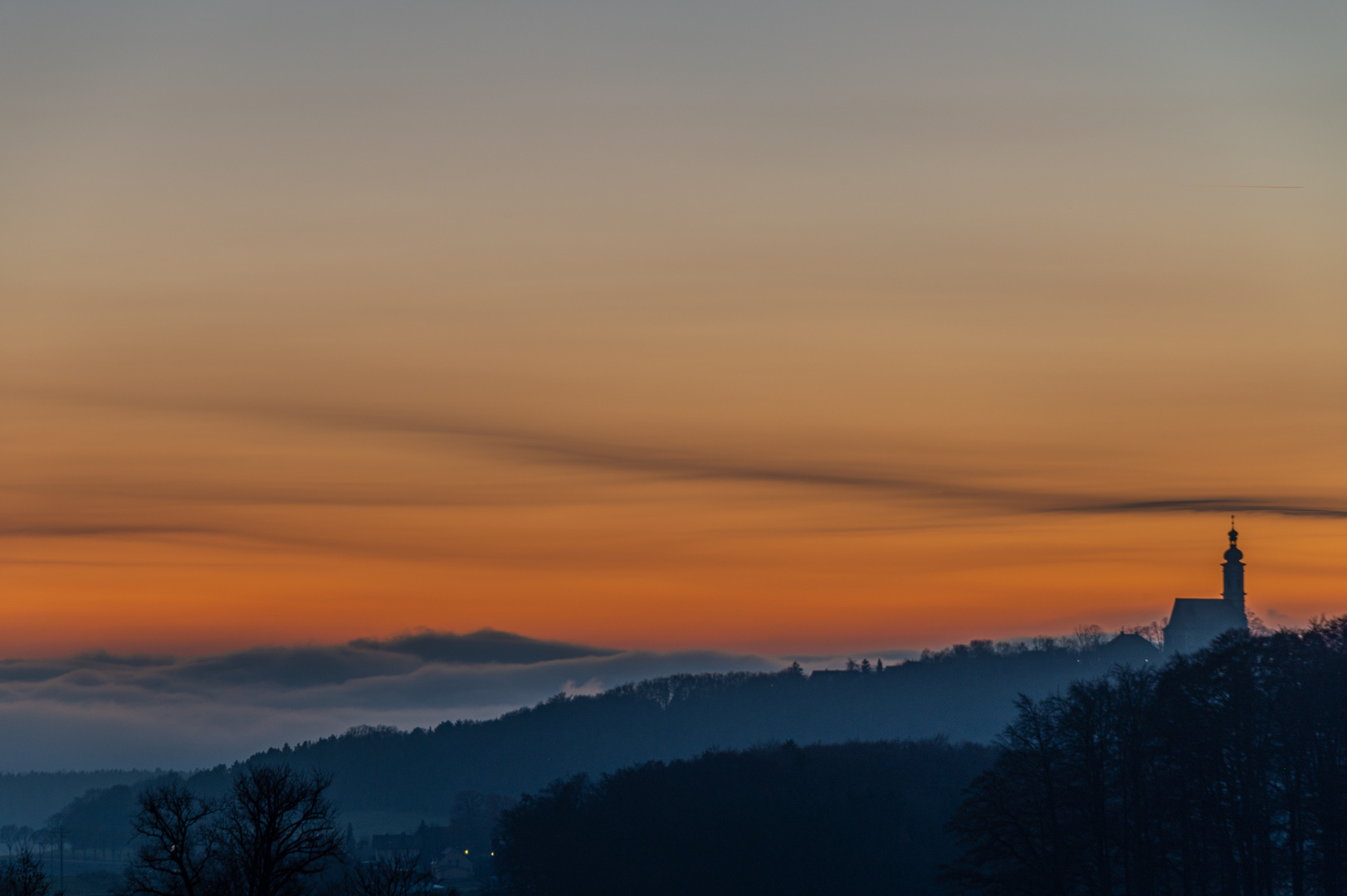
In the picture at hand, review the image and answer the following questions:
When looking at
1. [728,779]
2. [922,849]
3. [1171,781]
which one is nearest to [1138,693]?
[1171,781]

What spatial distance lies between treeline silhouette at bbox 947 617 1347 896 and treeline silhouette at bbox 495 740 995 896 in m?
31.8

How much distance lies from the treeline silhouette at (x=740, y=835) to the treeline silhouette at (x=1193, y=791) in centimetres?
3178

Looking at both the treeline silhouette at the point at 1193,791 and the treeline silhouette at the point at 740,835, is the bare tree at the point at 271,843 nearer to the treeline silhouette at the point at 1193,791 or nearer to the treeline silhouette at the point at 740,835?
the treeline silhouette at the point at 1193,791

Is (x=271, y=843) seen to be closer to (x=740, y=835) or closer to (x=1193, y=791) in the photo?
(x=1193, y=791)

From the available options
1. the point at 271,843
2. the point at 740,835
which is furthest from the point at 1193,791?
the point at 740,835

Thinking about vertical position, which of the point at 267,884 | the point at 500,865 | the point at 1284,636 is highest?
the point at 1284,636

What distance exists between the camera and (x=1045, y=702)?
7662cm

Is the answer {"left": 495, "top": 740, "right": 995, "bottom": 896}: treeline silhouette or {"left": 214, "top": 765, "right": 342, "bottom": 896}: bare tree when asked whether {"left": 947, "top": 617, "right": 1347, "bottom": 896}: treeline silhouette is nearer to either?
{"left": 214, "top": 765, "right": 342, "bottom": 896}: bare tree

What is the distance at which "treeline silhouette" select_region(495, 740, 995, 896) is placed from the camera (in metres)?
106

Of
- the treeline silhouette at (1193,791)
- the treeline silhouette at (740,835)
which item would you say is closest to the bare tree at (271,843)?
the treeline silhouette at (1193,791)

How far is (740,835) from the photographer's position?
112 meters

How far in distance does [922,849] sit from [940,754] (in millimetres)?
35433

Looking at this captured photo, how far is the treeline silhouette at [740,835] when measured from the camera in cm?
10569

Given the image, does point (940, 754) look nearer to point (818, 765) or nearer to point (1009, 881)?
point (818, 765)
